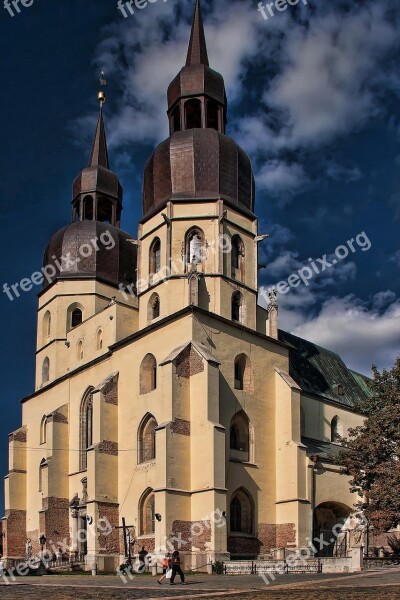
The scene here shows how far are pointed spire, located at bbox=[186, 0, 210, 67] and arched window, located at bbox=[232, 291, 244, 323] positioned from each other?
1540 centimetres

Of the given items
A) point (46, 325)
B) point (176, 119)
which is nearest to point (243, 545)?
point (46, 325)

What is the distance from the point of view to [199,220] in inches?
1590

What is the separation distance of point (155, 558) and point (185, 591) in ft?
35.7

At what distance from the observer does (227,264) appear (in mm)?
40000

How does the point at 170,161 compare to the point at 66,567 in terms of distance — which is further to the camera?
the point at 170,161

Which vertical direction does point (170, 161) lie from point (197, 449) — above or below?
above

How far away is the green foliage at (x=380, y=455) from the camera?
33344 millimetres

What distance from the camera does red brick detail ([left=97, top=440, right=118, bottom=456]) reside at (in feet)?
126

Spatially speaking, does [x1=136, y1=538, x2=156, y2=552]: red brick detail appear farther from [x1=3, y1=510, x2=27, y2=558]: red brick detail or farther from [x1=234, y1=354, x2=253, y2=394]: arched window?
[x1=3, y1=510, x2=27, y2=558]: red brick detail

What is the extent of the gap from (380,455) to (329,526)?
7.98 m

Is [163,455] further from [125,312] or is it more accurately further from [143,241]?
[143,241]

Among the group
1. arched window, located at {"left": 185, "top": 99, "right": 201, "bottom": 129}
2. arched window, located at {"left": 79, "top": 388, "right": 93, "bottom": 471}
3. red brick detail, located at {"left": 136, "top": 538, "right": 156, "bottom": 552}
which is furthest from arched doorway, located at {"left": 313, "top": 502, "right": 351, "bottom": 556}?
arched window, located at {"left": 185, "top": 99, "right": 201, "bottom": 129}

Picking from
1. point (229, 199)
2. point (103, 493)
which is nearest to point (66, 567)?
point (103, 493)

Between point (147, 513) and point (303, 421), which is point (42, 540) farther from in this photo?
point (303, 421)
